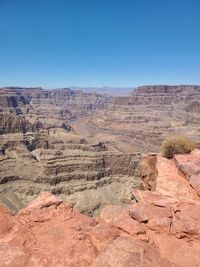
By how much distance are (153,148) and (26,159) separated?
2887 inches

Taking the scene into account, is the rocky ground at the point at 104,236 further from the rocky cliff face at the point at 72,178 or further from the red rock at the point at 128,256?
the rocky cliff face at the point at 72,178

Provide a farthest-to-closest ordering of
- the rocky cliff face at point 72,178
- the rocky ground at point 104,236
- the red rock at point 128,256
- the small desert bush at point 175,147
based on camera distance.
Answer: the rocky cliff face at point 72,178
the small desert bush at point 175,147
the rocky ground at point 104,236
the red rock at point 128,256

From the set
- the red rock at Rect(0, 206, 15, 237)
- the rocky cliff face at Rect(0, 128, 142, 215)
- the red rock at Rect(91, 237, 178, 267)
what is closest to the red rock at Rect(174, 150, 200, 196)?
the red rock at Rect(91, 237, 178, 267)

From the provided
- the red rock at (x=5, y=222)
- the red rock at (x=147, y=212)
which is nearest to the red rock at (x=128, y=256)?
the red rock at (x=147, y=212)

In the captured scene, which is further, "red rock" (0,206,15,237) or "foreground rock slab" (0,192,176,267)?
"red rock" (0,206,15,237)

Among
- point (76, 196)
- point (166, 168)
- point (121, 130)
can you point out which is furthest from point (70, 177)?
point (121, 130)

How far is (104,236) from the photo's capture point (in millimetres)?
10047

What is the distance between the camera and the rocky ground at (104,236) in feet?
29.8

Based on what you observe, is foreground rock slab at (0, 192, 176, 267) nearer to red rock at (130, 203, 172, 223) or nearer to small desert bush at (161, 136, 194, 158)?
red rock at (130, 203, 172, 223)

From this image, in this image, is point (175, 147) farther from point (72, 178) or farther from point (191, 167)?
point (72, 178)

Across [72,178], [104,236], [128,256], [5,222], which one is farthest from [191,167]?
[72,178]

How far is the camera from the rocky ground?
9070 millimetres

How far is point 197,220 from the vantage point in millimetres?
11438

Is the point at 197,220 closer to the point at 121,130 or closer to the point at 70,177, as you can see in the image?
the point at 70,177
